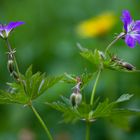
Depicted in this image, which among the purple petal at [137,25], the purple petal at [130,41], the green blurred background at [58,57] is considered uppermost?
the purple petal at [137,25]

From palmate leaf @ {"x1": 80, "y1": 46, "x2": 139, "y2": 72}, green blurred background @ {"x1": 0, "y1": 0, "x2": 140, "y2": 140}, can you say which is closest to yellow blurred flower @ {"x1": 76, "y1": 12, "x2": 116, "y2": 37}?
green blurred background @ {"x1": 0, "y1": 0, "x2": 140, "y2": 140}

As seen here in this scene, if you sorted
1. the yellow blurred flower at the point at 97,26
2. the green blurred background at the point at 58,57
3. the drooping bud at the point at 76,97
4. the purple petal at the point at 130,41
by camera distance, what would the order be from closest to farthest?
1. the drooping bud at the point at 76,97
2. the purple petal at the point at 130,41
3. the green blurred background at the point at 58,57
4. the yellow blurred flower at the point at 97,26

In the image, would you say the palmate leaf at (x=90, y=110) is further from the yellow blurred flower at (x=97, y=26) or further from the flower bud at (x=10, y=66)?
the yellow blurred flower at (x=97, y=26)

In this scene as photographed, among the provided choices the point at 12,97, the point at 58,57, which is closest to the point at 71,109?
the point at 12,97

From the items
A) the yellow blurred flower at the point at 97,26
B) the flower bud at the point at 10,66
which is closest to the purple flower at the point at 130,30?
the flower bud at the point at 10,66

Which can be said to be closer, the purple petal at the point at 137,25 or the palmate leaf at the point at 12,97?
the palmate leaf at the point at 12,97

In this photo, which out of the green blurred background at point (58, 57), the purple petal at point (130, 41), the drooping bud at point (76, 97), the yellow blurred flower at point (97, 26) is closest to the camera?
the drooping bud at point (76, 97)

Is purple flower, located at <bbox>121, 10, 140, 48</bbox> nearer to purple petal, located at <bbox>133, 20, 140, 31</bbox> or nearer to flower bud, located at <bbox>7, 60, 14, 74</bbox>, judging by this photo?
purple petal, located at <bbox>133, 20, 140, 31</bbox>
